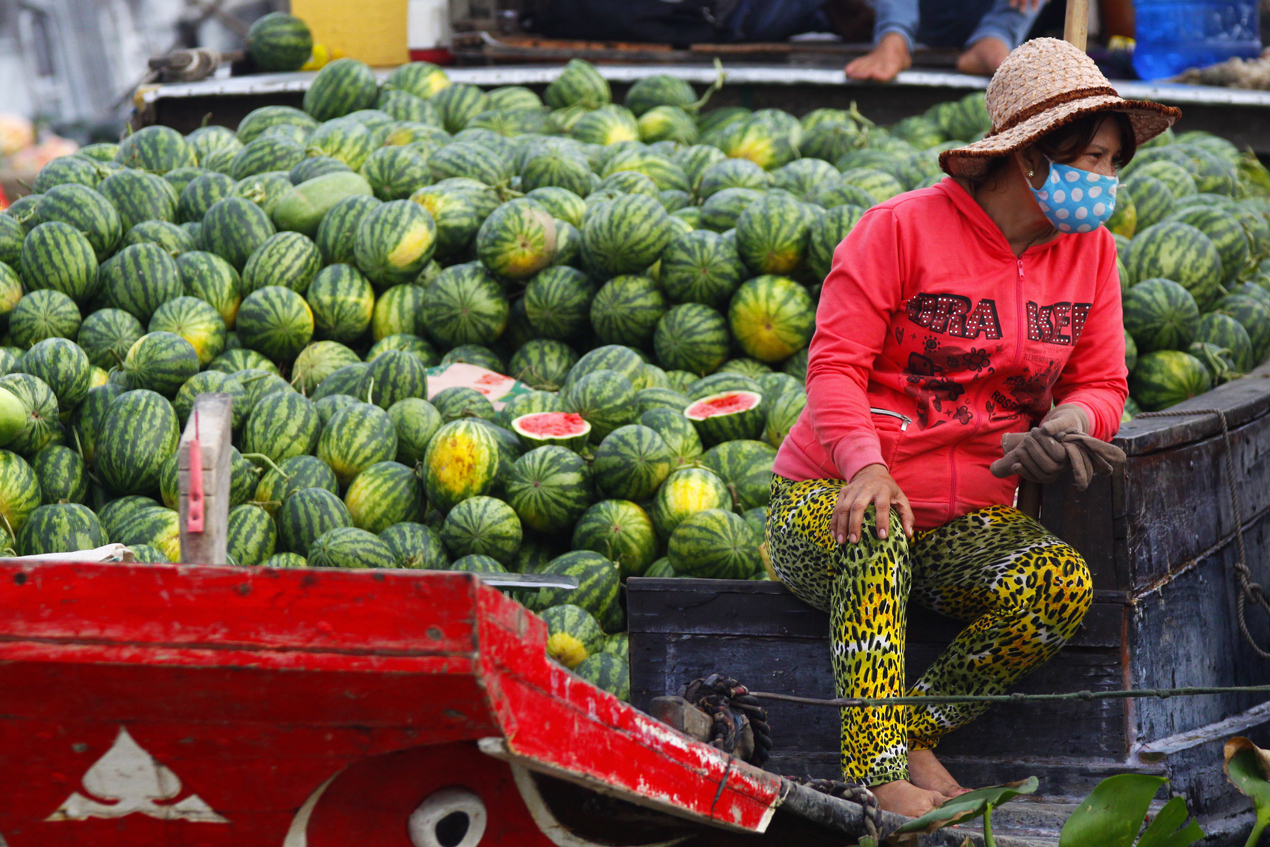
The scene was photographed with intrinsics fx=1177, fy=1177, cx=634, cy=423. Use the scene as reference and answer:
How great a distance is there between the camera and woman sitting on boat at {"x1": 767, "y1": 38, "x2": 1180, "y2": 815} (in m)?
2.32

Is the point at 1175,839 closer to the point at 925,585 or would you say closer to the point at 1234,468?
the point at 925,585

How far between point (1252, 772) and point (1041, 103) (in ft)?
4.44

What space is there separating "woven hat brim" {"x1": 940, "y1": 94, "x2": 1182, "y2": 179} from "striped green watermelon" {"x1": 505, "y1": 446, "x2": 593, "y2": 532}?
1.50m

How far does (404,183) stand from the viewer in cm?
484

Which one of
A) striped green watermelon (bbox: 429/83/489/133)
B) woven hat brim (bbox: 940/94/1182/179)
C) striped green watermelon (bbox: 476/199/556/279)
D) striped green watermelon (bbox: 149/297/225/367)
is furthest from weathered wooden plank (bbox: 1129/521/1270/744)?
striped green watermelon (bbox: 429/83/489/133)

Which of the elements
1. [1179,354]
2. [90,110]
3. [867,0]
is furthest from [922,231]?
[90,110]

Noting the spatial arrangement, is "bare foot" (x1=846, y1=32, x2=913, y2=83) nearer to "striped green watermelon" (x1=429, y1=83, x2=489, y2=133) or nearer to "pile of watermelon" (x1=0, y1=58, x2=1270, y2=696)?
"pile of watermelon" (x1=0, y1=58, x2=1270, y2=696)

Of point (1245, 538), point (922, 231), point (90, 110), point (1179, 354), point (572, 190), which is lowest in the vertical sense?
point (90, 110)

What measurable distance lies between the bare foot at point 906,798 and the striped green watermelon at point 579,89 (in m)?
4.55

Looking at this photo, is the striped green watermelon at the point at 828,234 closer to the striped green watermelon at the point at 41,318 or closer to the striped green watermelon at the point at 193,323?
the striped green watermelon at the point at 193,323

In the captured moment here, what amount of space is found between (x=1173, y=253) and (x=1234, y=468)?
135 centimetres

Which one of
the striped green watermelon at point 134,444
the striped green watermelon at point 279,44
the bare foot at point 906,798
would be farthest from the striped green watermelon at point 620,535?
the striped green watermelon at point 279,44

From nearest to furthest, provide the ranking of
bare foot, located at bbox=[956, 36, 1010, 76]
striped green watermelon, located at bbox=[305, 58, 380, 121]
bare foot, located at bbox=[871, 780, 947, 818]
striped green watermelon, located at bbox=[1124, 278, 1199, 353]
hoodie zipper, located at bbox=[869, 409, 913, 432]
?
bare foot, located at bbox=[871, 780, 947, 818]
hoodie zipper, located at bbox=[869, 409, 913, 432]
striped green watermelon, located at bbox=[1124, 278, 1199, 353]
striped green watermelon, located at bbox=[305, 58, 380, 121]
bare foot, located at bbox=[956, 36, 1010, 76]

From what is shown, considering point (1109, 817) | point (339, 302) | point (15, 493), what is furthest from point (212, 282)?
point (1109, 817)
